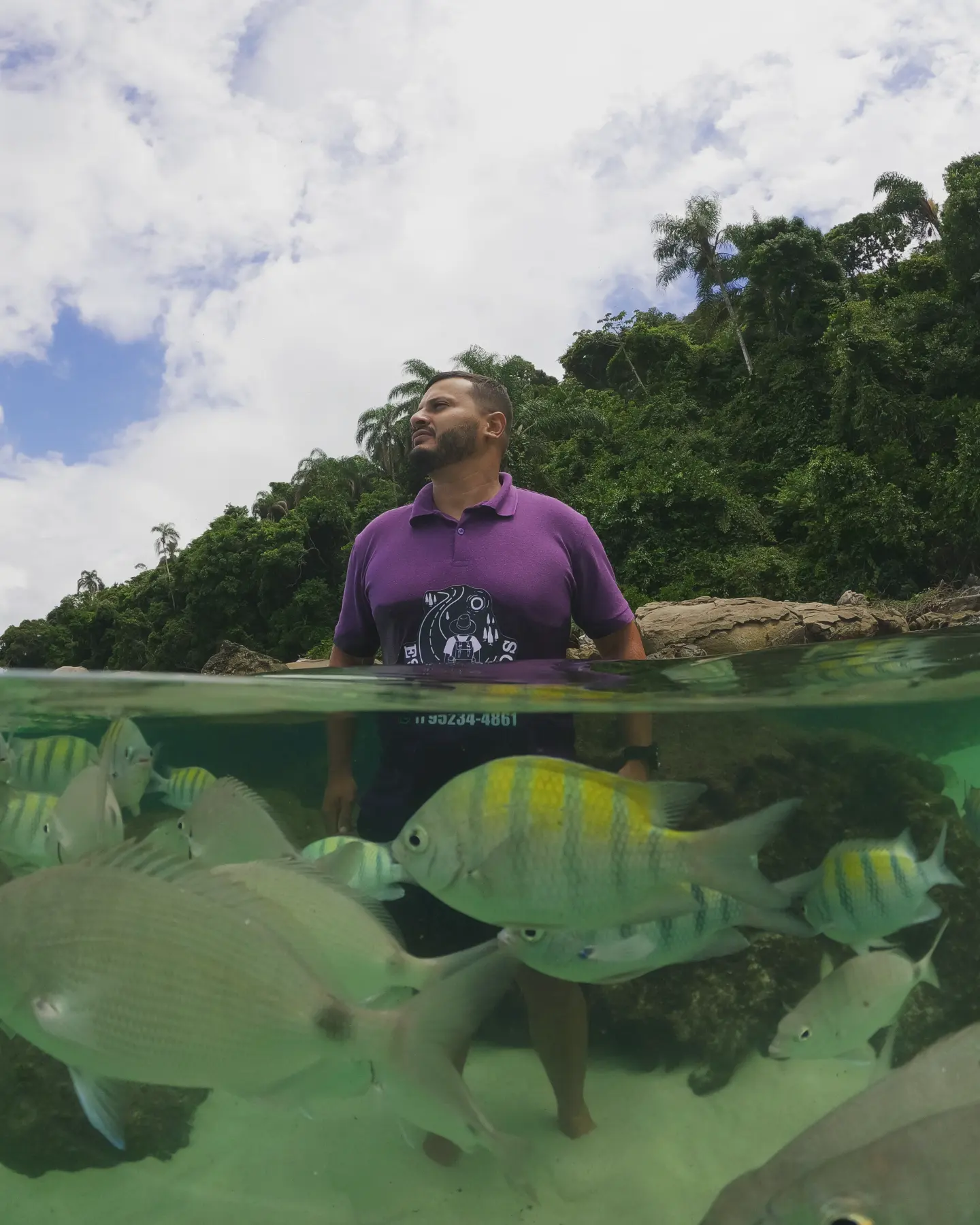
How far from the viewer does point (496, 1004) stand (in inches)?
83.0

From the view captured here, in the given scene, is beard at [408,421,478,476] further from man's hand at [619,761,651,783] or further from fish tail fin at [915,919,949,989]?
fish tail fin at [915,919,949,989]

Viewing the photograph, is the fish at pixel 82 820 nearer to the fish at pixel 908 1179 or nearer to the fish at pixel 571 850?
the fish at pixel 571 850

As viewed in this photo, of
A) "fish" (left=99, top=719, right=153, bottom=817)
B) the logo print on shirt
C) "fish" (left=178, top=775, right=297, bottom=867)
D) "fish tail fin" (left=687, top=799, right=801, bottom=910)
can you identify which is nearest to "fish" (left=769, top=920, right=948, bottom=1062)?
"fish tail fin" (left=687, top=799, right=801, bottom=910)

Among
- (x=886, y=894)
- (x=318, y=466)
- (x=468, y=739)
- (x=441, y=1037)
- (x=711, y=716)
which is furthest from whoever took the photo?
(x=318, y=466)

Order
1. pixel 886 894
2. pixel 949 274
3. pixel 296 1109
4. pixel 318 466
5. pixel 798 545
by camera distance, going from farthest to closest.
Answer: pixel 318 466 → pixel 949 274 → pixel 798 545 → pixel 886 894 → pixel 296 1109

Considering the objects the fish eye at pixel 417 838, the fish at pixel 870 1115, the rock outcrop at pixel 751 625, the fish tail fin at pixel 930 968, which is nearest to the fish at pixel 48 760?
the fish eye at pixel 417 838

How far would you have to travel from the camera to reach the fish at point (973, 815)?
10.4ft

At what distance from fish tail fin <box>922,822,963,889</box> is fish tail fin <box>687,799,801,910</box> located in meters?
0.72

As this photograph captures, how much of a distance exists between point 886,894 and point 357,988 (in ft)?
4.76

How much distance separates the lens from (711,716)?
12.6 ft

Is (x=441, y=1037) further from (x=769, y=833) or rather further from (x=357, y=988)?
(x=769, y=833)

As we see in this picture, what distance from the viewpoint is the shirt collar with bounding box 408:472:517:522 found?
390cm

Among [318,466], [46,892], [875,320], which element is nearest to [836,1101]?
[46,892]

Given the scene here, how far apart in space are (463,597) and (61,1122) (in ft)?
7.21
